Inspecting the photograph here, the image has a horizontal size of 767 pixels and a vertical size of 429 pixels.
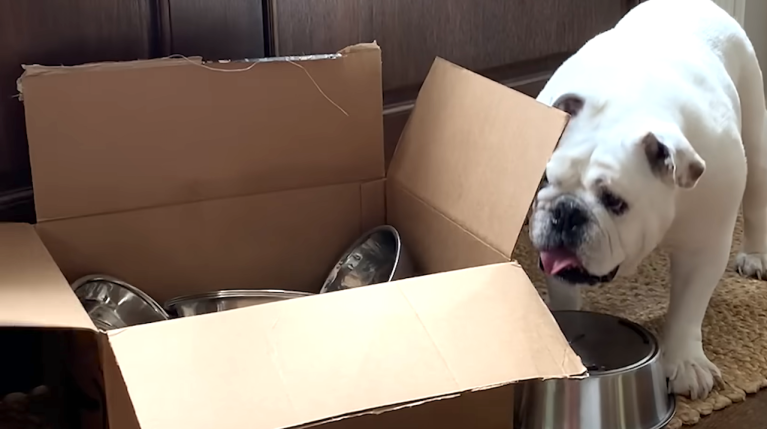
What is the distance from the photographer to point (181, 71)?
1.15 metres

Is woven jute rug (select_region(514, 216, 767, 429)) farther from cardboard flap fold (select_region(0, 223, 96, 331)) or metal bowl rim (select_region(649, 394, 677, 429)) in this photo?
cardboard flap fold (select_region(0, 223, 96, 331))

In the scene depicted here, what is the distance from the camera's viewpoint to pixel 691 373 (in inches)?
48.9

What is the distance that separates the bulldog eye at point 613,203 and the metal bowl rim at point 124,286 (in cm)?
59

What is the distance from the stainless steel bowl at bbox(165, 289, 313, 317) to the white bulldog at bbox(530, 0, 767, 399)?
36 centimetres

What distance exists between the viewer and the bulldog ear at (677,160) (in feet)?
3.54

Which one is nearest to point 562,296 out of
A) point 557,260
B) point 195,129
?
point 557,260

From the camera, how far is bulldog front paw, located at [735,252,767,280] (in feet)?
5.25

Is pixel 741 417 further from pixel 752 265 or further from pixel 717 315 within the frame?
pixel 752 265

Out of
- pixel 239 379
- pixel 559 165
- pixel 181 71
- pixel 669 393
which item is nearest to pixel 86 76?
pixel 181 71

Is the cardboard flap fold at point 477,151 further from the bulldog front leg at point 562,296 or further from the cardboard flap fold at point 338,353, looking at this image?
the bulldog front leg at point 562,296

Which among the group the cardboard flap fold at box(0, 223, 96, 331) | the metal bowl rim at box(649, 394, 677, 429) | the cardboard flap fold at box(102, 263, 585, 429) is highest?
the cardboard flap fold at box(0, 223, 96, 331)

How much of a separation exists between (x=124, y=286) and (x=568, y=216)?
1.91 feet

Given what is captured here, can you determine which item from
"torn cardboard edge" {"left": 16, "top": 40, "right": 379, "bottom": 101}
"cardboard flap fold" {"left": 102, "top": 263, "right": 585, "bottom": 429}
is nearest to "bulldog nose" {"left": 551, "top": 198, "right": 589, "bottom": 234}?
"cardboard flap fold" {"left": 102, "top": 263, "right": 585, "bottom": 429}

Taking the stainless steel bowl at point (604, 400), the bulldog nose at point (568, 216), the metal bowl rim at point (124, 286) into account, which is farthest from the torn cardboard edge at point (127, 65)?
the stainless steel bowl at point (604, 400)
